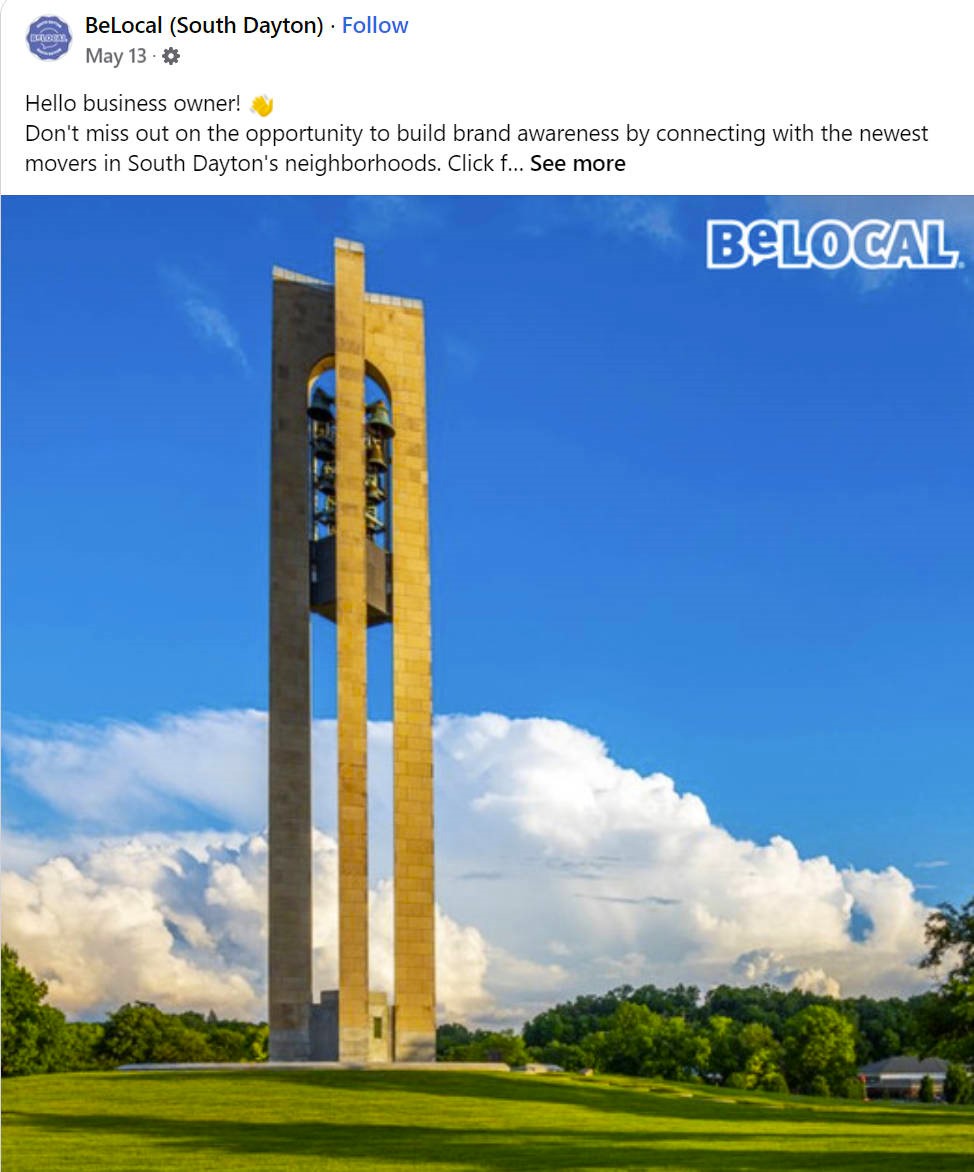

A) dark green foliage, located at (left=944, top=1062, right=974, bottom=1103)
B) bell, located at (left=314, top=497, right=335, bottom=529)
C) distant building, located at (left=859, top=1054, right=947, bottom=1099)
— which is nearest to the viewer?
bell, located at (left=314, top=497, right=335, bottom=529)

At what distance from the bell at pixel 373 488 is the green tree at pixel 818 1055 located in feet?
165

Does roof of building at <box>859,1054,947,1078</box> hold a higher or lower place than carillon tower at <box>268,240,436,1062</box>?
lower

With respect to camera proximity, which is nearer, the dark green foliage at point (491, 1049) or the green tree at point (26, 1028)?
the green tree at point (26, 1028)

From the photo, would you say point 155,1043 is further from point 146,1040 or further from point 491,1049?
point 491,1049

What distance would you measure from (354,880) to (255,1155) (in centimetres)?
2044

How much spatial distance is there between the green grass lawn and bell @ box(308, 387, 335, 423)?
2274 cm

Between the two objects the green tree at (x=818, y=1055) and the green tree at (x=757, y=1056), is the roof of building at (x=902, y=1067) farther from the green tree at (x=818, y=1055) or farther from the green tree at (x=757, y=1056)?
the green tree at (x=818, y=1055)

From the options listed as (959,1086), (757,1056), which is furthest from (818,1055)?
(959,1086)

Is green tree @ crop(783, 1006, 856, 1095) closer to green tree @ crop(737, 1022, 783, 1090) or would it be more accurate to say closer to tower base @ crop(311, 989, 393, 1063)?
green tree @ crop(737, 1022, 783, 1090)

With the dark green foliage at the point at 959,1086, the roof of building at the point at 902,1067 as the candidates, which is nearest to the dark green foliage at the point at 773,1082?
the dark green foliage at the point at 959,1086

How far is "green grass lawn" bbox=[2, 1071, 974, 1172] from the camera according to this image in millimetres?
23391

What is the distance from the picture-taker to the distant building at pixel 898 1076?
110938mm

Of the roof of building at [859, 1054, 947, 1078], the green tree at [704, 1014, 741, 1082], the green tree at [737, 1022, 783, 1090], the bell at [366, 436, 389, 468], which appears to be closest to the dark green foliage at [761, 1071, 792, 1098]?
the green tree at [737, 1022, 783, 1090]
